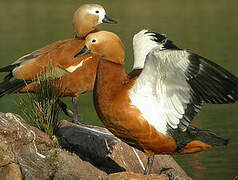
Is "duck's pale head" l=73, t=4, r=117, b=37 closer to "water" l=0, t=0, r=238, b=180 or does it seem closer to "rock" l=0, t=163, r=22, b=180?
"water" l=0, t=0, r=238, b=180

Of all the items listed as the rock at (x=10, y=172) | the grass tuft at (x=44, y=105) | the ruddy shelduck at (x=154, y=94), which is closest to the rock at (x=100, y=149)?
the grass tuft at (x=44, y=105)

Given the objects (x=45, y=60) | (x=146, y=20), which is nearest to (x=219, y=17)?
(x=146, y=20)

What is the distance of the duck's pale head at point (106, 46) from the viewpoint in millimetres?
7836

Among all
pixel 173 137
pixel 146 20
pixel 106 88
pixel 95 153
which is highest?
pixel 106 88

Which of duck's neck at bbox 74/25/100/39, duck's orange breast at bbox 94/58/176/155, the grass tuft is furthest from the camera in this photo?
duck's neck at bbox 74/25/100/39

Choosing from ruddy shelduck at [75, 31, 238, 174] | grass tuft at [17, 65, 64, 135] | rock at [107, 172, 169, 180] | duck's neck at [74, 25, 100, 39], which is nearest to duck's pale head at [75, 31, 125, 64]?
ruddy shelduck at [75, 31, 238, 174]

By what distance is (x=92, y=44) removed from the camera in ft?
25.8

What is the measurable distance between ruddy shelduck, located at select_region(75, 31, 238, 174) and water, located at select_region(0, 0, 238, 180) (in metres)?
2.40

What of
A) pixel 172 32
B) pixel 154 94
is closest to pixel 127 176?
pixel 154 94

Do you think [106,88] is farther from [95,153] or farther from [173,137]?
[95,153]

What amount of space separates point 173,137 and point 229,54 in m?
12.9

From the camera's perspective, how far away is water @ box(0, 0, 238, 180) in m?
11.3

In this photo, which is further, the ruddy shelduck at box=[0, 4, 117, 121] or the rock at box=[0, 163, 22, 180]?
the ruddy shelduck at box=[0, 4, 117, 121]

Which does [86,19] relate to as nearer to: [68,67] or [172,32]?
[68,67]
